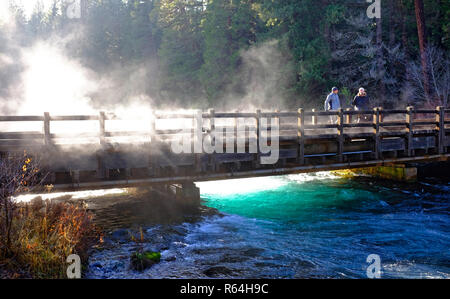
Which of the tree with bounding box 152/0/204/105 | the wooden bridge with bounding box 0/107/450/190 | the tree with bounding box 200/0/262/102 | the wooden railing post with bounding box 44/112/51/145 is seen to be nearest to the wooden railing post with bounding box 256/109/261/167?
the wooden bridge with bounding box 0/107/450/190

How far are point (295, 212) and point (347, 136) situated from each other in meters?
3.07

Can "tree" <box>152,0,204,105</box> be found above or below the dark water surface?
above

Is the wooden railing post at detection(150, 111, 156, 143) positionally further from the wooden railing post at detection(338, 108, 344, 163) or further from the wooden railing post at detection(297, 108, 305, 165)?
the wooden railing post at detection(338, 108, 344, 163)

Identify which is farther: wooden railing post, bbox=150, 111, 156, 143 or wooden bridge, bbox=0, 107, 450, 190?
wooden railing post, bbox=150, 111, 156, 143

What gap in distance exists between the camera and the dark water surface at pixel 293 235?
361 inches

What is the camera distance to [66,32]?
228ft

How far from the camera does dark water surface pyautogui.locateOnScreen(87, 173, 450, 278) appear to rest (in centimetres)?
916

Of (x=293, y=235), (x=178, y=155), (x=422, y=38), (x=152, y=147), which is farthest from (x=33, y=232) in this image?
(x=422, y=38)

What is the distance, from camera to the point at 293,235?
11.9 meters

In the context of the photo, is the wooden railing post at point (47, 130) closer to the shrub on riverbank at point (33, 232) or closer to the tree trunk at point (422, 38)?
the shrub on riverbank at point (33, 232)

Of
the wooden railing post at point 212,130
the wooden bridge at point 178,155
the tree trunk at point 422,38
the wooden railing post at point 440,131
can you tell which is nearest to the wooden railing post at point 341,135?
the wooden bridge at point 178,155

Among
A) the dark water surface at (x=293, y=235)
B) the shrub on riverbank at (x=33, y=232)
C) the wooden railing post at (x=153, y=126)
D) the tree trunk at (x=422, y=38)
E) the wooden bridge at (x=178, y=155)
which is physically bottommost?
the dark water surface at (x=293, y=235)

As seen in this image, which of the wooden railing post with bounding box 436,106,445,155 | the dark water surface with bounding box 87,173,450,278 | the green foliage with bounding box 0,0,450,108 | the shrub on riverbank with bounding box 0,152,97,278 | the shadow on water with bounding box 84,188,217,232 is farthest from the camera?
the green foliage with bounding box 0,0,450,108

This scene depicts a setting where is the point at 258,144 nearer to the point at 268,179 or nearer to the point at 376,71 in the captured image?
the point at 268,179
